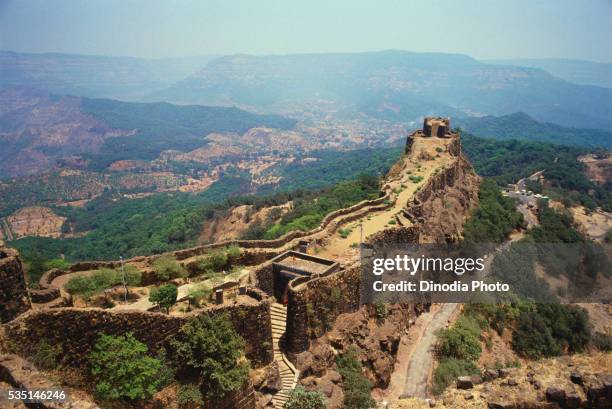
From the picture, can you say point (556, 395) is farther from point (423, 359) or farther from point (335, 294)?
point (423, 359)

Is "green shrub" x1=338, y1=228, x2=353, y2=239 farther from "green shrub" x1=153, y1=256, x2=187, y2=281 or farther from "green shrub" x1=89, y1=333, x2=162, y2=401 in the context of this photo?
"green shrub" x1=89, y1=333, x2=162, y2=401

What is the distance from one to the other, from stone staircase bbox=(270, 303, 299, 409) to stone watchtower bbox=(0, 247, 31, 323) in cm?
902

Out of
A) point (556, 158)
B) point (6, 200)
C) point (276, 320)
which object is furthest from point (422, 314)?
point (6, 200)

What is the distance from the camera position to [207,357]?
14289mm

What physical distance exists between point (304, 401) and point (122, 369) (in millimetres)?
6128

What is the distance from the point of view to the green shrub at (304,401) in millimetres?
14828

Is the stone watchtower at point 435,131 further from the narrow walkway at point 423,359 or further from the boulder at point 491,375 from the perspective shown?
the boulder at point 491,375

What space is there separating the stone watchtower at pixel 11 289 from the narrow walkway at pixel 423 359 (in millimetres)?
16674

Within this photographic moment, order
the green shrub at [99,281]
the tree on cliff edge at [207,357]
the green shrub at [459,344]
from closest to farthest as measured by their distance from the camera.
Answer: the tree on cliff edge at [207,357] → the green shrub at [99,281] → the green shrub at [459,344]

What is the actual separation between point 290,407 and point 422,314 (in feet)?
56.0

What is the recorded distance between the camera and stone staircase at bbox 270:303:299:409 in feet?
52.5

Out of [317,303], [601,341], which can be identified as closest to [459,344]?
[317,303]

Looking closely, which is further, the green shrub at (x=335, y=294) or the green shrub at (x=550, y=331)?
the green shrub at (x=550, y=331)

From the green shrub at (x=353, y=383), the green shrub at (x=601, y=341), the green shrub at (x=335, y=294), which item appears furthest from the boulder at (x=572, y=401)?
the green shrub at (x=601, y=341)
